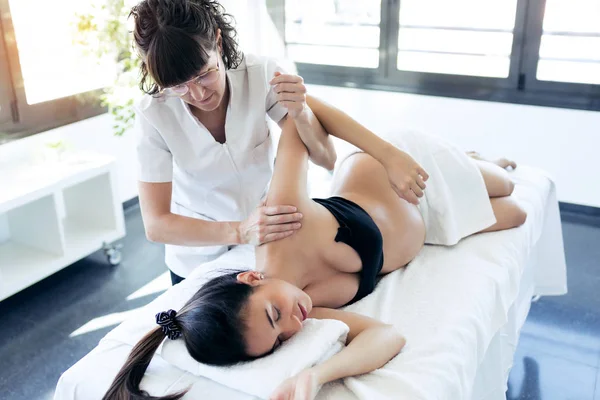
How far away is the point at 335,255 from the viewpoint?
156 cm

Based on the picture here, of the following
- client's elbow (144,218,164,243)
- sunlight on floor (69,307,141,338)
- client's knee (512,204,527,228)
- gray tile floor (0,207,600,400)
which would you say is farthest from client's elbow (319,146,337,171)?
sunlight on floor (69,307,141,338)

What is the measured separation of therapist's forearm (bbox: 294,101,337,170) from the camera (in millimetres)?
1586

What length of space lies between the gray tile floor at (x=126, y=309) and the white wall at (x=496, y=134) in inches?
13.9

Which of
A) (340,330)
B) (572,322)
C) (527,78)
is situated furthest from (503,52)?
(340,330)

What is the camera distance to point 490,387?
1.65m

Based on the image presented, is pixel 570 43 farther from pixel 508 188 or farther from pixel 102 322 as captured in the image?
pixel 102 322

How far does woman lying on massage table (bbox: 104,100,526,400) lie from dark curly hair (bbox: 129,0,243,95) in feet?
1.42

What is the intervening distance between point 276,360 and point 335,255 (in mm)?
382

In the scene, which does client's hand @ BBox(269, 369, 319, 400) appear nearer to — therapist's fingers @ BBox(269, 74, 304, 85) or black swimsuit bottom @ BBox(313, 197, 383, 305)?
black swimsuit bottom @ BBox(313, 197, 383, 305)

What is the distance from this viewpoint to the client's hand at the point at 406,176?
1.45m

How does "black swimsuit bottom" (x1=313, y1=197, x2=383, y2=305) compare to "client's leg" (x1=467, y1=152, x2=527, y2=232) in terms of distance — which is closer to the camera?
"black swimsuit bottom" (x1=313, y1=197, x2=383, y2=305)

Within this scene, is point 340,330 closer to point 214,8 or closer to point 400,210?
point 400,210

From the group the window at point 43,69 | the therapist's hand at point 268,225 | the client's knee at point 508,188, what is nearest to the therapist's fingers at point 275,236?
the therapist's hand at point 268,225

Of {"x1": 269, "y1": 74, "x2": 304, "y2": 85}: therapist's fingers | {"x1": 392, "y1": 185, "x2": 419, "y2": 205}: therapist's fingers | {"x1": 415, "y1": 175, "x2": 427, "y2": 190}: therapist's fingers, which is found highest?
{"x1": 269, "y1": 74, "x2": 304, "y2": 85}: therapist's fingers
